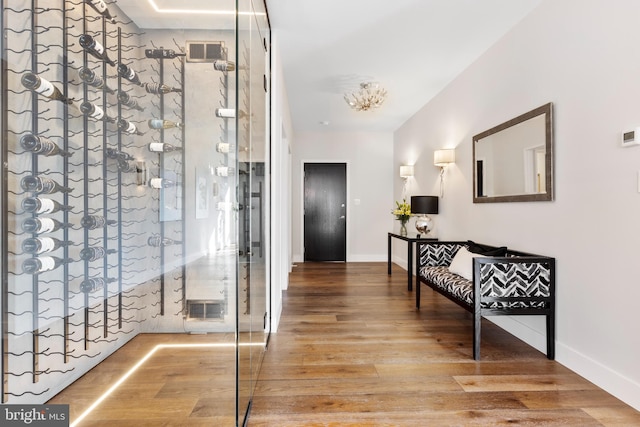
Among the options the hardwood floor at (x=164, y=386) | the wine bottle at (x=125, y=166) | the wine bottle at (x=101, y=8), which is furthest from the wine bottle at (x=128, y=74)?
the hardwood floor at (x=164, y=386)

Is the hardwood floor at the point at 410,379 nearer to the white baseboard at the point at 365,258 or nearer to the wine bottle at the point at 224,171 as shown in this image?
the wine bottle at the point at 224,171

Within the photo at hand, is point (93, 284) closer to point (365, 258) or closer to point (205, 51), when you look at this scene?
point (205, 51)

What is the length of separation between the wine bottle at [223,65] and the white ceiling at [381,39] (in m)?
0.12

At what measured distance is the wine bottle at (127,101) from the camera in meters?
0.80

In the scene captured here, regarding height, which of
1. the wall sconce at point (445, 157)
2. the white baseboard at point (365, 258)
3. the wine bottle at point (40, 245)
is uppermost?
the wall sconce at point (445, 157)

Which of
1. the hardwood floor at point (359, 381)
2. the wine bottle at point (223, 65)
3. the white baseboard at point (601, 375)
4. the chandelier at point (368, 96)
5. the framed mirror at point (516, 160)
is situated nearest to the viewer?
the hardwood floor at point (359, 381)

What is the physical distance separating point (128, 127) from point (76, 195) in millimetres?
214

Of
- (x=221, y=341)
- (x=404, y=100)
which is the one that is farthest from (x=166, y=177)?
(x=404, y=100)

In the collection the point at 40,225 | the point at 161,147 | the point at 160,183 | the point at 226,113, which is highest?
the point at 226,113

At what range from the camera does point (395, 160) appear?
254 inches

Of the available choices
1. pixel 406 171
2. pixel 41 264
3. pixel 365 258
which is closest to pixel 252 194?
pixel 41 264

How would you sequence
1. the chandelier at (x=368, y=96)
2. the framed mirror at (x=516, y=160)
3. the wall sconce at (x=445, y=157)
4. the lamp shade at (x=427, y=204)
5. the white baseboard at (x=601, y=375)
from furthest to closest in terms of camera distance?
the lamp shade at (x=427, y=204) → the chandelier at (x=368, y=96) → the wall sconce at (x=445, y=157) → the framed mirror at (x=516, y=160) → the white baseboard at (x=601, y=375)

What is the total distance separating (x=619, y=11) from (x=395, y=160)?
181 inches

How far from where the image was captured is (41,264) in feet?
2.07
